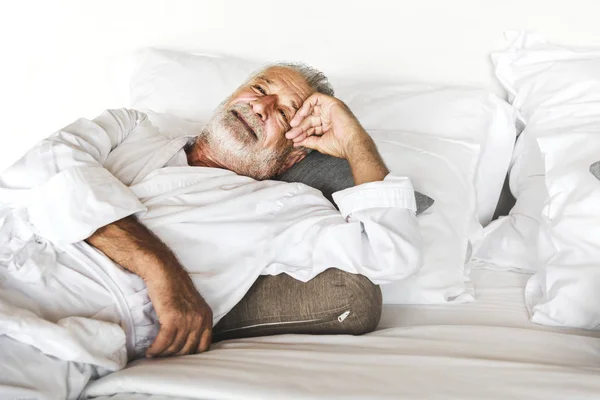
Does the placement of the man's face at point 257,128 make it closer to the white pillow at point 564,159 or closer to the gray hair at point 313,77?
the gray hair at point 313,77

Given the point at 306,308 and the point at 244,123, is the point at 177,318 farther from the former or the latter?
the point at 244,123

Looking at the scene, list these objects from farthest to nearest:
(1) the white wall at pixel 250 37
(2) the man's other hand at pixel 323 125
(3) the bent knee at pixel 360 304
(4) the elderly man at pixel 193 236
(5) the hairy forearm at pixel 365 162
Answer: (1) the white wall at pixel 250 37 < (2) the man's other hand at pixel 323 125 < (5) the hairy forearm at pixel 365 162 < (3) the bent knee at pixel 360 304 < (4) the elderly man at pixel 193 236

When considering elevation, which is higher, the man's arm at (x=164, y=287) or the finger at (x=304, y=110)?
the finger at (x=304, y=110)

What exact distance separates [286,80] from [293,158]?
0.22m

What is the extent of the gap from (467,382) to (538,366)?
17 centimetres

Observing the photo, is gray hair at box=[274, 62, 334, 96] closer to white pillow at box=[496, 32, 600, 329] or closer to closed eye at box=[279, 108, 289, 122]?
closed eye at box=[279, 108, 289, 122]

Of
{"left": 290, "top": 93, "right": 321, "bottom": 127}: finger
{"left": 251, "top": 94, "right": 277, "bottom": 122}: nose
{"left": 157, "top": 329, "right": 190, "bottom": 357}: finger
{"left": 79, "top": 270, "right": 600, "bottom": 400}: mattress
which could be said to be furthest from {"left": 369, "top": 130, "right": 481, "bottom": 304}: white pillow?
{"left": 157, "top": 329, "right": 190, "bottom": 357}: finger

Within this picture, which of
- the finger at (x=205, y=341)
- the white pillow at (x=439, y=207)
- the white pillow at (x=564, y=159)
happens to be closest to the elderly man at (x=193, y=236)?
the finger at (x=205, y=341)

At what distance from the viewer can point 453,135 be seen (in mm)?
2033

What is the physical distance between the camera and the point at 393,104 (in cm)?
211

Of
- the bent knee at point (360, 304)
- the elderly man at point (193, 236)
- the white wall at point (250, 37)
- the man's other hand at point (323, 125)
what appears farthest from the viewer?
the white wall at point (250, 37)

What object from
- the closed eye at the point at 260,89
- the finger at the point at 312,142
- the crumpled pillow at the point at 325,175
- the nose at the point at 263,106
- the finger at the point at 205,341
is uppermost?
the closed eye at the point at 260,89

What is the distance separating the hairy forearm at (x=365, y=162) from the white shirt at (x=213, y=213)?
2.7 inches

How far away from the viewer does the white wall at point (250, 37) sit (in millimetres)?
2186
